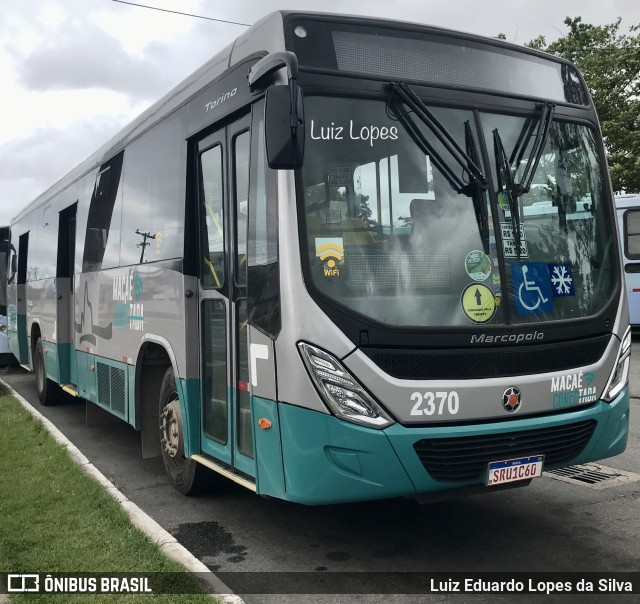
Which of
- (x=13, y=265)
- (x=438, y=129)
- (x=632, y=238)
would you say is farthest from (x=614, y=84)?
(x=438, y=129)

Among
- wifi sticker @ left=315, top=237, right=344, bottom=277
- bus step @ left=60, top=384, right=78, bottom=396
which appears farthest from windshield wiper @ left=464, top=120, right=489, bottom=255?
bus step @ left=60, top=384, right=78, bottom=396

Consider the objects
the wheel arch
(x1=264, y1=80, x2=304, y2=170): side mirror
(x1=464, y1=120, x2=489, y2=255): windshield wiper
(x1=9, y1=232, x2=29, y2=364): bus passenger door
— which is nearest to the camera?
(x1=264, y1=80, x2=304, y2=170): side mirror

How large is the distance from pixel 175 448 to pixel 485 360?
2.98m

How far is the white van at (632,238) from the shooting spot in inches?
664

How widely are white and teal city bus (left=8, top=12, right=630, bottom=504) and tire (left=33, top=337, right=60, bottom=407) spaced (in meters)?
6.78

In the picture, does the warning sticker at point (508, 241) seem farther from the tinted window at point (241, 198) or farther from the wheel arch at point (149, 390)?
the wheel arch at point (149, 390)

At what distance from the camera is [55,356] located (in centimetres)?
1049

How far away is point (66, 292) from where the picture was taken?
404 inches

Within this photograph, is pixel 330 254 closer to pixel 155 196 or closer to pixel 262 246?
pixel 262 246

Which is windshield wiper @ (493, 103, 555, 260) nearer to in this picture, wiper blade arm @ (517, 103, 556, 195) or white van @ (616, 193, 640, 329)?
wiper blade arm @ (517, 103, 556, 195)

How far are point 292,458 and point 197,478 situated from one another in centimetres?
205

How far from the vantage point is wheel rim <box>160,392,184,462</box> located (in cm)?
615

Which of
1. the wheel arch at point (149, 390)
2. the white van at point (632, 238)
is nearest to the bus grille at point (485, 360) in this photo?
the wheel arch at point (149, 390)

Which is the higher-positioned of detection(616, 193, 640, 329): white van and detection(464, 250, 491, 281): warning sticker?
detection(616, 193, 640, 329): white van
